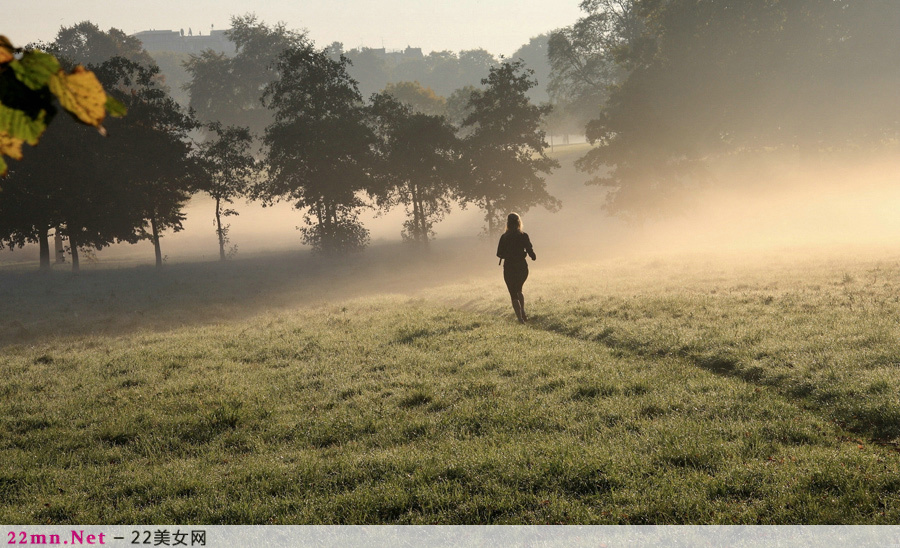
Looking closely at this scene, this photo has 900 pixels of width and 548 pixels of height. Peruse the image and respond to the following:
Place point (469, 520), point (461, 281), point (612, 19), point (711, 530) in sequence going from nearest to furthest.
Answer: point (711, 530)
point (469, 520)
point (461, 281)
point (612, 19)

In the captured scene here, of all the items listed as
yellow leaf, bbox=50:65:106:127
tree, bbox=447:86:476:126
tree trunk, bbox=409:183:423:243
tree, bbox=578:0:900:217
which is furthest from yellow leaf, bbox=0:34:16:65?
tree, bbox=447:86:476:126

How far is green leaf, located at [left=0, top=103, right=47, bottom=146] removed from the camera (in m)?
1.79

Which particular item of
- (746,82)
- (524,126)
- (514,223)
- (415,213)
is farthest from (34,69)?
(746,82)

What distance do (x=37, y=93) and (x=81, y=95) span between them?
125mm

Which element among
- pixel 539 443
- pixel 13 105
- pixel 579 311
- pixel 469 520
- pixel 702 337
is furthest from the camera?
pixel 579 311

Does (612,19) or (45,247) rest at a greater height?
(612,19)

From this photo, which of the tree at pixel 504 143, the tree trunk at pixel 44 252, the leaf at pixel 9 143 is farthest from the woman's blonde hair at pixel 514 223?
the tree trunk at pixel 44 252

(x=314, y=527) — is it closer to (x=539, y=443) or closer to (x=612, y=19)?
(x=539, y=443)

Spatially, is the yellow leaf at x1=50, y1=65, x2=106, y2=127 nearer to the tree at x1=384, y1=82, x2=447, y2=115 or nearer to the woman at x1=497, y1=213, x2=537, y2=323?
the woman at x1=497, y1=213, x2=537, y2=323

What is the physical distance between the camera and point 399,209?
8756 cm

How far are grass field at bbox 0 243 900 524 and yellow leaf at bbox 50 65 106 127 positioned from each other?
18.0 feet

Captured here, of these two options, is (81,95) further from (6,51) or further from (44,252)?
(44,252)

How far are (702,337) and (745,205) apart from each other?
51.6 metres

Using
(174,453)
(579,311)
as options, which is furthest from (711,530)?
(579,311)
